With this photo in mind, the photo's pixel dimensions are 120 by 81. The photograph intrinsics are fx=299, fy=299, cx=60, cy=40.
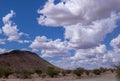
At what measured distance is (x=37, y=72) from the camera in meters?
117

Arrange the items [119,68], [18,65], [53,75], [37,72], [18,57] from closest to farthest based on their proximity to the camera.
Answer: [119,68]
[53,75]
[37,72]
[18,65]
[18,57]

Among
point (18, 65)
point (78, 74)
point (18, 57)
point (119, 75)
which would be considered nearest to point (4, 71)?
point (78, 74)

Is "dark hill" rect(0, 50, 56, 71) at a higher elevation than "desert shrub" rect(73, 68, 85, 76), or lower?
higher

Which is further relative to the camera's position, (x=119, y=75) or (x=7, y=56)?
(x=7, y=56)

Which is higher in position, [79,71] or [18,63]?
[18,63]

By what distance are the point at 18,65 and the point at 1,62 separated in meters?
10.8

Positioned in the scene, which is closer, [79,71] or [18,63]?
[79,71]

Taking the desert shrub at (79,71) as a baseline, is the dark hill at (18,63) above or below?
above

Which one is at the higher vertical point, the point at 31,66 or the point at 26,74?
the point at 31,66

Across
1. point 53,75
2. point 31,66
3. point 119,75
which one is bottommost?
point 119,75

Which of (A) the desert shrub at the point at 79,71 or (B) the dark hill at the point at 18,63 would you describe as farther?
(B) the dark hill at the point at 18,63

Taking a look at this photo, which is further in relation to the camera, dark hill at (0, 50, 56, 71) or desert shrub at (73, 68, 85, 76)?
dark hill at (0, 50, 56, 71)

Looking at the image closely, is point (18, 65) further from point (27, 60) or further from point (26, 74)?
point (26, 74)

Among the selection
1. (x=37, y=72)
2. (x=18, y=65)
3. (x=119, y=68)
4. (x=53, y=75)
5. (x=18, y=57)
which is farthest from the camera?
(x=18, y=57)
